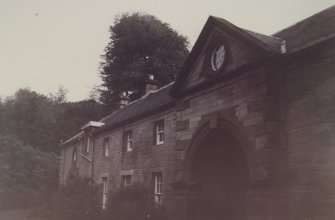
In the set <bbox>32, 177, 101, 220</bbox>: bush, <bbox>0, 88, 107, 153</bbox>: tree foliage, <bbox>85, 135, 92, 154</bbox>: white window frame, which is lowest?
<bbox>32, 177, 101, 220</bbox>: bush

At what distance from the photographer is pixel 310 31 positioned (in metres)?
11.9

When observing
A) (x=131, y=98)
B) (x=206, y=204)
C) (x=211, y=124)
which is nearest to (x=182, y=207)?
(x=206, y=204)

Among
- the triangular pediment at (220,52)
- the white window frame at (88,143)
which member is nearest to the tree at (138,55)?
the white window frame at (88,143)

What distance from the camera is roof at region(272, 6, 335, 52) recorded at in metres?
10.7

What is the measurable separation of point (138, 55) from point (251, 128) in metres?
30.5

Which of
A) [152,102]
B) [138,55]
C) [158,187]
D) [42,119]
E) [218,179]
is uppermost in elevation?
[138,55]

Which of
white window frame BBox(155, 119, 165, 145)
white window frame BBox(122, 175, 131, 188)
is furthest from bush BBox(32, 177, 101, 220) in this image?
white window frame BBox(155, 119, 165, 145)

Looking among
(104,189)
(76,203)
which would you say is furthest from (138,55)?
(76,203)

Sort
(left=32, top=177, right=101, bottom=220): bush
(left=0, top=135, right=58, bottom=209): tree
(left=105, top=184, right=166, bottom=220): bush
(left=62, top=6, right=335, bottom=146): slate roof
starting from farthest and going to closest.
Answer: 1. (left=0, top=135, right=58, bottom=209): tree
2. (left=32, top=177, right=101, bottom=220): bush
3. (left=105, top=184, right=166, bottom=220): bush
4. (left=62, top=6, right=335, bottom=146): slate roof

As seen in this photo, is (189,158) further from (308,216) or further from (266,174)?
(308,216)

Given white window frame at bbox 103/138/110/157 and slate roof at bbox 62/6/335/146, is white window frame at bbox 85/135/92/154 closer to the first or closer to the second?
white window frame at bbox 103/138/110/157

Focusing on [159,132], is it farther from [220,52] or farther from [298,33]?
[298,33]

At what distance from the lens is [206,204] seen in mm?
14453

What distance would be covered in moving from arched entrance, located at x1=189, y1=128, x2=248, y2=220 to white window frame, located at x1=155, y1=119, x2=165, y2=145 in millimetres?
4087
